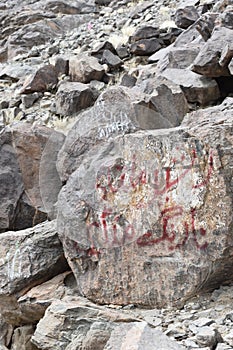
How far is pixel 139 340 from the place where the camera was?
417 cm

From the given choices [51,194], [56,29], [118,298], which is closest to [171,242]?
[118,298]

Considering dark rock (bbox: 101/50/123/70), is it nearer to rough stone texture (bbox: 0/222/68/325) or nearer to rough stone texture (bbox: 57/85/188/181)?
rough stone texture (bbox: 57/85/188/181)

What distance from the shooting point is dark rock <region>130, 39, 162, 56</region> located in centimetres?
1576

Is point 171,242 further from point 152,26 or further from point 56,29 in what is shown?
point 56,29

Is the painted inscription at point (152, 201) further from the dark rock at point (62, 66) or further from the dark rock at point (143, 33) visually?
the dark rock at point (143, 33)

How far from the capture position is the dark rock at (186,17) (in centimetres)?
1600

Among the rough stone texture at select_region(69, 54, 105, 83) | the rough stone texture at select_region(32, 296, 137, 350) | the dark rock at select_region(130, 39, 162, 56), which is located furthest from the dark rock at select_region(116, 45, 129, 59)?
the rough stone texture at select_region(32, 296, 137, 350)

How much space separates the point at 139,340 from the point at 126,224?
2114 mm

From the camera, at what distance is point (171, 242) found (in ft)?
19.3

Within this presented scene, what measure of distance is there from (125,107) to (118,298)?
2873mm

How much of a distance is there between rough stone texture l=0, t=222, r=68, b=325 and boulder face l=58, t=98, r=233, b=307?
0.50 metres

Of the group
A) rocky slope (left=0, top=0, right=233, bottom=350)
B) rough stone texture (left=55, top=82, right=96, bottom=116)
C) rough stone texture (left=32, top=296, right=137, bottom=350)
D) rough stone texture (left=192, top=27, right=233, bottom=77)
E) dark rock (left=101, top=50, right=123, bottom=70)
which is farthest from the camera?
dark rock (left=101, top=50, right=123, bottom=70)

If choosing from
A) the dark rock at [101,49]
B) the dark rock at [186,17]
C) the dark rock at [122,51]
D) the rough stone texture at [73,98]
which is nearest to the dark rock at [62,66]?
the dark rock at [101,49]

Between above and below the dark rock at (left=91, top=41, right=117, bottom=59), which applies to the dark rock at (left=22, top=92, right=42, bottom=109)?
below
